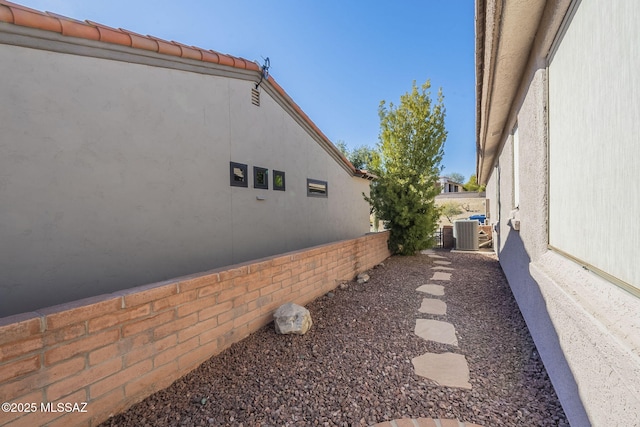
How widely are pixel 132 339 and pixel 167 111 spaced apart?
3.23 m

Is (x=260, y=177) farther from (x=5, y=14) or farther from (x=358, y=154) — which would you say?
(x=358, y=154)

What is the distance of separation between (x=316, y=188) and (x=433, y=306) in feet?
13.8

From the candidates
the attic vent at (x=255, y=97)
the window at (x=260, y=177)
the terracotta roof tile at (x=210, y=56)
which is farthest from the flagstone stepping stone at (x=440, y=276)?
the terracotta roof tile at (x=210, y=56)

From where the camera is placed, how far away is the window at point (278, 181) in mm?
6052

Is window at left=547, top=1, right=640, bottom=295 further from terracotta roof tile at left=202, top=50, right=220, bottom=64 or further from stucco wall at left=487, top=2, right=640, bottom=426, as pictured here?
Result: terracotta roof tile at left=202, top=50, right=220, bottom=64

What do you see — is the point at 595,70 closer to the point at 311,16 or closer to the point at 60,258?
the point at 60,258

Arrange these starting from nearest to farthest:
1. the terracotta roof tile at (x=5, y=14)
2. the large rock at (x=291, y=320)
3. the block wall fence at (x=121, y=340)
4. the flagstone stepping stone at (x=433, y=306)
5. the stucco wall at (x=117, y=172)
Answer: the block wall fence at (x=121, y=340) < the terracotta roof tile at (x=5, y=14) < the stucco wall at (x=117, y=172) < the large rock at (x=291, y=320) < the flagstone stepping stone at (x=433, y=306)

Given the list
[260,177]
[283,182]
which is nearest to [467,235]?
[283,182]

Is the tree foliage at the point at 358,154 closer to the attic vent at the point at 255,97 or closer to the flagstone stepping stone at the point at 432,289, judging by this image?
the attic vent at the point at 255,97

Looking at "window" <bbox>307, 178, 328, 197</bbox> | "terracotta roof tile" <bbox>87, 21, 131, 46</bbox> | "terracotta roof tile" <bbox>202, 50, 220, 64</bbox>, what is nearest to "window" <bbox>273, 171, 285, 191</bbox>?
"window" <bbox>307, 178, 328, 197</bbox>

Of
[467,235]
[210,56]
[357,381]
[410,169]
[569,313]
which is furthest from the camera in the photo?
[467,235]

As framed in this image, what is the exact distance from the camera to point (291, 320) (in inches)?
139

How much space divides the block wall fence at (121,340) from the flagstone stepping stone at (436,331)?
6.65ft

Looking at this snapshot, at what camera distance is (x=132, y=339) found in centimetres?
226
